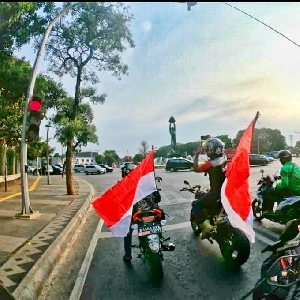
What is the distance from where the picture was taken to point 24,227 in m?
9.25

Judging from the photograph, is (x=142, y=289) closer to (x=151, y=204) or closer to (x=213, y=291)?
(x=213, y=291)

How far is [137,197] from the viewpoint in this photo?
5.75m

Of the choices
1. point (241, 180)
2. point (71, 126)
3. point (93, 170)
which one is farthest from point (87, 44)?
point (93, 170)

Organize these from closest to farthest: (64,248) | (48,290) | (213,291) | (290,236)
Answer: (290,236)
(213,291)
(48,290)
(64,248)

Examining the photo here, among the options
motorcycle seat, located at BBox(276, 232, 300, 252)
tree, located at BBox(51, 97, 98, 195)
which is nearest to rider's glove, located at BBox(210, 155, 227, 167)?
motorcycle seat, located at BBox(276, 232, 300, 252)

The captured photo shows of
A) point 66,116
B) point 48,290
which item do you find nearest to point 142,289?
point 48,290

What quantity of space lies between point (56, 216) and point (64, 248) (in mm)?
3689

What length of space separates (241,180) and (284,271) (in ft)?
5.18

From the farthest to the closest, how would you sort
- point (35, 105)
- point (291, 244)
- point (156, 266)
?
point (35, 105) → point (156, 266) → point (291, 244)

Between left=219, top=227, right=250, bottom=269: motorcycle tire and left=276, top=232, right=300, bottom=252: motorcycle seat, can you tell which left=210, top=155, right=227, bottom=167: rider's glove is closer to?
left=219, top=227, right=250, bottom=269: motorcycle tire

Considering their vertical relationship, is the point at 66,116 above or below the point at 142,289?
above

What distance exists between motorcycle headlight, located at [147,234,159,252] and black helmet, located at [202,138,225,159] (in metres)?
1.79

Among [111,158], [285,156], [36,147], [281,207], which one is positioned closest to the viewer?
[281,207]

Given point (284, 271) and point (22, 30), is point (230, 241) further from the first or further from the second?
point (22, 30)
